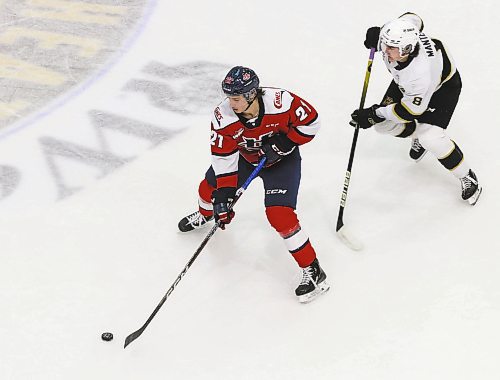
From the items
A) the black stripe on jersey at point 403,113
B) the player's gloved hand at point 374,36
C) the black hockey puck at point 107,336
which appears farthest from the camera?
the player's gloved hand at point 374,36

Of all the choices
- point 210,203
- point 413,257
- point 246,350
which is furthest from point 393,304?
point 210,203

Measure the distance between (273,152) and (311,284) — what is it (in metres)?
0.73

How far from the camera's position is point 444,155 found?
15.1 ft

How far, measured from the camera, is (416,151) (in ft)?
16.5

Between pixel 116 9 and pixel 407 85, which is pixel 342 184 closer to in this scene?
pixel 407 85

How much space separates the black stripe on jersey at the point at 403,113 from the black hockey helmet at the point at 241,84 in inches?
39.7

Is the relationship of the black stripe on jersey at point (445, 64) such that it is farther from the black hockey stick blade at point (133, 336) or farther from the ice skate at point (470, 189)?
the black hockey stick blade at point (133, 336)

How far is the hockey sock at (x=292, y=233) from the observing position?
4.08 metres

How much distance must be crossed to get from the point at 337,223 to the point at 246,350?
1023mm

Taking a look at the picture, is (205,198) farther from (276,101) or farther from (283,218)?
(276,101)

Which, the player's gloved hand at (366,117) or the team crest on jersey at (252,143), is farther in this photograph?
the player's gloved hand at (366,117)

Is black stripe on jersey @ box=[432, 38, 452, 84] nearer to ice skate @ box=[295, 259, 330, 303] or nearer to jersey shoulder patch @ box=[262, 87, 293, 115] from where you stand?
jersey shoulder patch @ box=[262, 87, 293, 115]

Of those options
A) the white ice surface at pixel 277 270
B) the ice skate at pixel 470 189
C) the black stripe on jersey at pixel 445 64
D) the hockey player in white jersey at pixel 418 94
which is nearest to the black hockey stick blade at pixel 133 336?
the white ice surface at pixel 277 270

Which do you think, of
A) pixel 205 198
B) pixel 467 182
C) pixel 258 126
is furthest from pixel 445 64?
pixel 205 198
